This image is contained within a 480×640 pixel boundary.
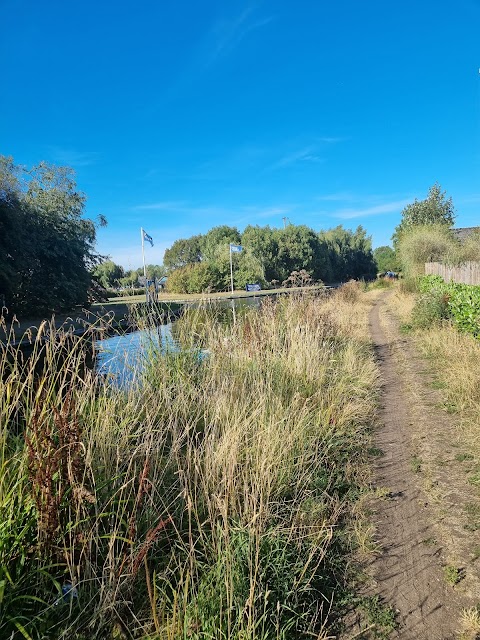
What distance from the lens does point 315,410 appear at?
4.41 metres

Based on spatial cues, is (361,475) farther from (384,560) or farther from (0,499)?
(0,499)

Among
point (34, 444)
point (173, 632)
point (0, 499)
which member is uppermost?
point (34, 444)

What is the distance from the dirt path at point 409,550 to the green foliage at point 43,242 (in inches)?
847

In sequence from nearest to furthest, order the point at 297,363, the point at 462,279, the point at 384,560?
1. the point at 384,560
2. the point at 297,363
3. the point at 462,279

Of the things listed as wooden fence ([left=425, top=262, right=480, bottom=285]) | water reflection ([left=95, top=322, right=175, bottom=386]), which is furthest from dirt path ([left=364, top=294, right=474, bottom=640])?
wooden fence ([left=425, top=262, right=480, bottom=285])

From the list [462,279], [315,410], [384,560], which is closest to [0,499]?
[384,560]

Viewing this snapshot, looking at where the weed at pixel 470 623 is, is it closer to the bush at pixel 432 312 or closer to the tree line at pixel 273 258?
the bush at pixel 432 312

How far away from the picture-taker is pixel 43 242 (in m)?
27.4

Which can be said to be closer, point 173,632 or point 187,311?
point 173,632

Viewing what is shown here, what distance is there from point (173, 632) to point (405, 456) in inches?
114

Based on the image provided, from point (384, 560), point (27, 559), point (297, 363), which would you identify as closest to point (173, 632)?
point (27, 559)

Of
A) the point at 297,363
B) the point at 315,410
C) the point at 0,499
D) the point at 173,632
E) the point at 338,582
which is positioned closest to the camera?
the point at 173,632

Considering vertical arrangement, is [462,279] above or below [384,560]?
above

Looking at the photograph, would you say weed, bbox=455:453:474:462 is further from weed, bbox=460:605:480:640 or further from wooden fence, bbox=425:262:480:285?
wooden fence, bbox=425:262:480:285
